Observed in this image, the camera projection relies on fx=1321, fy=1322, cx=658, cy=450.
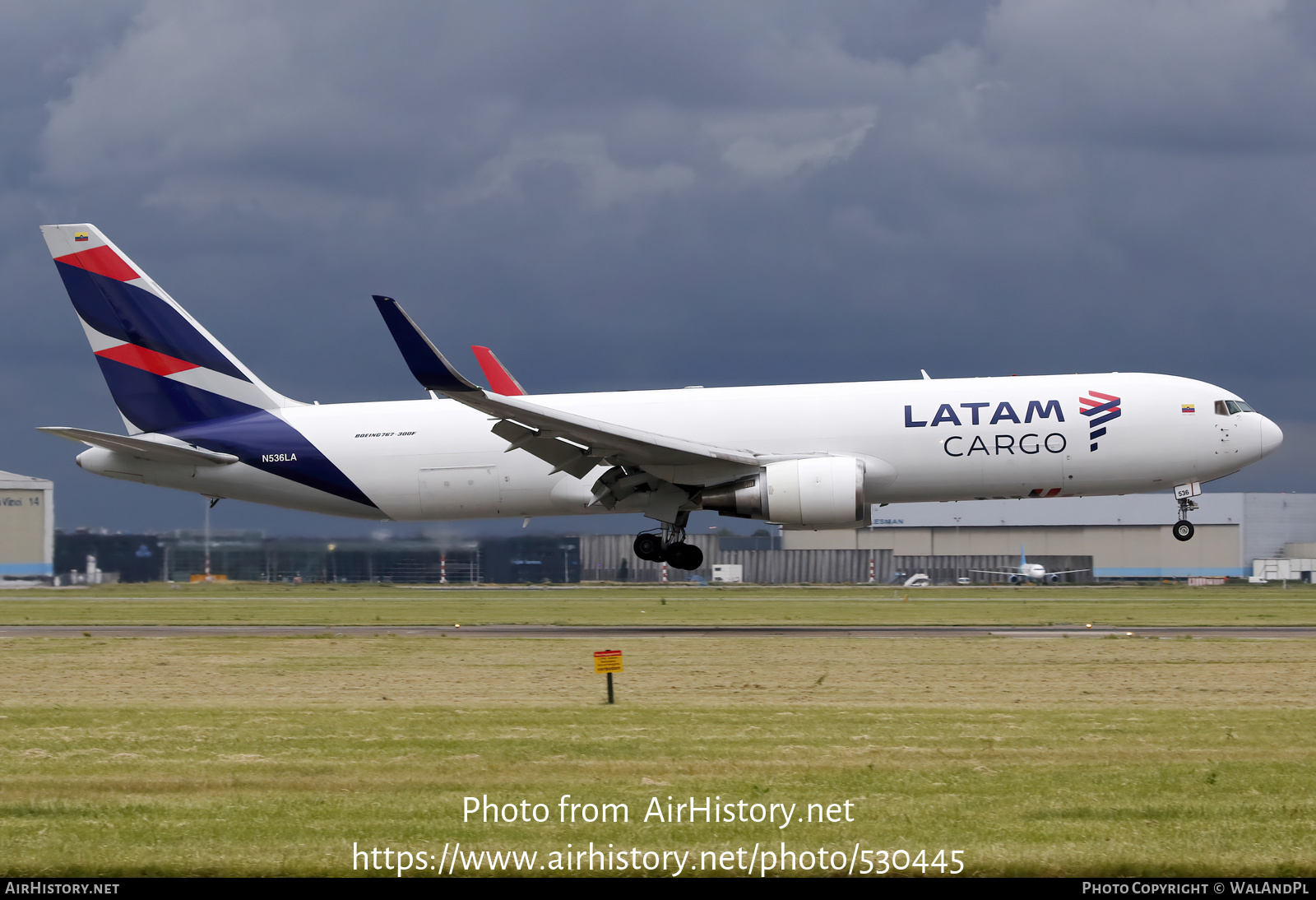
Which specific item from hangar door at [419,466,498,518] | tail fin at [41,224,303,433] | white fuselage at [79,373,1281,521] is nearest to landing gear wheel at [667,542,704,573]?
white fuselage at [79,373,1281,521]

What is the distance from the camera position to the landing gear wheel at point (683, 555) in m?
31.1

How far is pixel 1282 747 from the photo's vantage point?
44.8 ft

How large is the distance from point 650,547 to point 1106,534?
7784 cm

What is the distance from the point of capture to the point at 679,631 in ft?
107

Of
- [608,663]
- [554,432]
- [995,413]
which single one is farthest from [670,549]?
[608,663]

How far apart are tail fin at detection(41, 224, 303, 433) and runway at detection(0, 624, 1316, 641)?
539 centimetres

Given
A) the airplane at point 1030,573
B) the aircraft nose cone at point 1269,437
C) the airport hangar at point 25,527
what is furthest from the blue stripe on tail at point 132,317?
the airplane at point 1030,573

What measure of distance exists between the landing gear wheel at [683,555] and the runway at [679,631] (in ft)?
5.48

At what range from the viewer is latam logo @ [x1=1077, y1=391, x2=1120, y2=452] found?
96.6ft

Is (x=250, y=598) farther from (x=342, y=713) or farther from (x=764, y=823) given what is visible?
(x=764, y=823)

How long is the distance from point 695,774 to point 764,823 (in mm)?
2258

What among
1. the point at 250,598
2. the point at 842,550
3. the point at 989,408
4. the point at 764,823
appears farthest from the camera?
the point at 842,550

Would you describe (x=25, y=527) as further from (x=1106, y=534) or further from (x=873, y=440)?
(x=1106, y=534)

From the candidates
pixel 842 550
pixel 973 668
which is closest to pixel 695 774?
pixel 973 668
